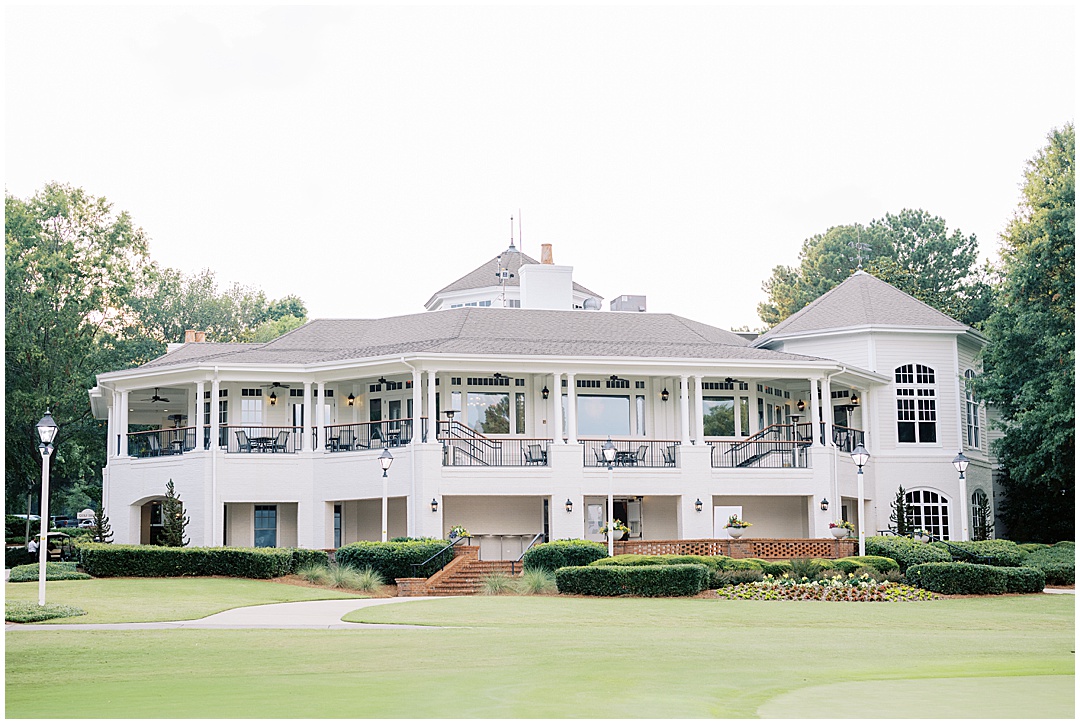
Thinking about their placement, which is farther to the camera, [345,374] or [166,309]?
[166,309]

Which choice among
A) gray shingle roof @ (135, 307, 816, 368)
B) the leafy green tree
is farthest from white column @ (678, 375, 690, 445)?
the leafy green tree

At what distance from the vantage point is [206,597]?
75.6ft

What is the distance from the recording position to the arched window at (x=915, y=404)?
1396 inches

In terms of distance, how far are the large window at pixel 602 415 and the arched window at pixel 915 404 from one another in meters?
8.47

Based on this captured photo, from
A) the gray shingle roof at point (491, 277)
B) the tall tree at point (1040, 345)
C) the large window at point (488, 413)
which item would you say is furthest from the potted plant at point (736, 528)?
the gray shingle roof at point (491, 277)

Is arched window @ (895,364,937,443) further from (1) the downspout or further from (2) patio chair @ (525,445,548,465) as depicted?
(1) the downspout

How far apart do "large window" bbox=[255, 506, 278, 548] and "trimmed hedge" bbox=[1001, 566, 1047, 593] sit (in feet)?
61.5

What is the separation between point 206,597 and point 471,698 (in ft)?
47.2

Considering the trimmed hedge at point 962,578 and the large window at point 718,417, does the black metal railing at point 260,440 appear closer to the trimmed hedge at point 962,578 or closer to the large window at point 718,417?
the large window at point 718,417

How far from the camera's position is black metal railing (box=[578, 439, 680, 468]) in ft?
103

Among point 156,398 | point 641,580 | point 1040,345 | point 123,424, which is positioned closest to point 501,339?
point 156,398

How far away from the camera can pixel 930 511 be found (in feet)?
116

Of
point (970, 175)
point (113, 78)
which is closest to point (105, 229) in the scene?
point (113, 78)

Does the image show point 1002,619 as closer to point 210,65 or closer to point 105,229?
point 210,65
